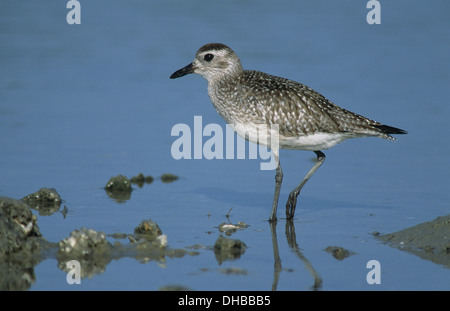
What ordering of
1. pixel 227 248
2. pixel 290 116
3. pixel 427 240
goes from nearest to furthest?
1. pixel 227 248
2. pixel 427 240
3. pixel 290 116

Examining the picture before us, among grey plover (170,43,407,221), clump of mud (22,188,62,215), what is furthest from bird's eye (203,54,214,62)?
clump of mud (22,188,62,215)

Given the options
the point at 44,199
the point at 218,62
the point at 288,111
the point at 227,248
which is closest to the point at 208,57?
the point at 218,62

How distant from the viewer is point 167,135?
1521 centimetres

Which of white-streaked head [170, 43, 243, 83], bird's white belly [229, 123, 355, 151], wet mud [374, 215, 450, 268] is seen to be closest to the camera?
wet mud [374, 215, 450, 268]

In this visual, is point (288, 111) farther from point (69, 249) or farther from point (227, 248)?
point (69, 249)

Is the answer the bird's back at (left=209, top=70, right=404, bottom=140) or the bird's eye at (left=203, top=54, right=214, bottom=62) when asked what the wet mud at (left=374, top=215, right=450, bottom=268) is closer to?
the bird's back at (left=209, top=70, right=404, bottom=140)

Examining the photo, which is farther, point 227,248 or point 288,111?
point 288,111

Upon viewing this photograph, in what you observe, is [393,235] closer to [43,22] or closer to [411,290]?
[411,290]

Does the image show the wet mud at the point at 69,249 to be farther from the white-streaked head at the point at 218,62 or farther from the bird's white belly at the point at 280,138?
the white-streaked head at the point at 218,62

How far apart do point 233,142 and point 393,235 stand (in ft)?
16.2

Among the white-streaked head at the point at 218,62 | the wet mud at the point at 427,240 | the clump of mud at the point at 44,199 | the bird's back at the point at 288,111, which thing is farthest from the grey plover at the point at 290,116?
the clump of mud at the point at 44,199

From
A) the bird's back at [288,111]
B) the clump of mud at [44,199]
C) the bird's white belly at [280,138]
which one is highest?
the bird's back at [288,111]

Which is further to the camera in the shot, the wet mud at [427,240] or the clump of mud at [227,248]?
the wet mud at [427,240]

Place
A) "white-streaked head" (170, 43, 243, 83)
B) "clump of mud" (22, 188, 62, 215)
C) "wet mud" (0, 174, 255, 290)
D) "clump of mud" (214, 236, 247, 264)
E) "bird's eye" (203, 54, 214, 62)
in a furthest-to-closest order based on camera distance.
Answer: "bird's eye" (203, 54, 214, 62) < "white-streaked head" (170, 43, 243, 83) < "clump of mud" (22, 188, 62, 215) < "clump of mud" (214, 236, 247, 264) < "wet mud" (0, 174, 255, 290)
